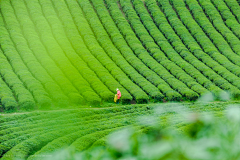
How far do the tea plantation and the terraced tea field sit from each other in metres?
0.09

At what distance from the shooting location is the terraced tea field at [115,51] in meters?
19.6

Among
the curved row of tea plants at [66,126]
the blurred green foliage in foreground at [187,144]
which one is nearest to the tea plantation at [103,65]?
the curved row of tea plants at [66,126]

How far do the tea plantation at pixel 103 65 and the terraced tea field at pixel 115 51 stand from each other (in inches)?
3.6

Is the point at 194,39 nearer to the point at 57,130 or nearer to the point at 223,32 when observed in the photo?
the point at 223,32

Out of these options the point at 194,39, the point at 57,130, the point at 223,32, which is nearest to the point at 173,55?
the point at 194,39

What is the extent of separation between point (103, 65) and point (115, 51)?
266 cm

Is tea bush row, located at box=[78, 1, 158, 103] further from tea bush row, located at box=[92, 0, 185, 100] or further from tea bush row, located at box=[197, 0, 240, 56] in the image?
tea bush row, located at box=[197, 0, 240, 56]

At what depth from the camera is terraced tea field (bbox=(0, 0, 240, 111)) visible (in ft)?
64.2

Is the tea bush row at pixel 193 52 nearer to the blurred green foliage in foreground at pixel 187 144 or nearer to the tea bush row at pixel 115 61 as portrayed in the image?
the tea bush row at pixel 115 61

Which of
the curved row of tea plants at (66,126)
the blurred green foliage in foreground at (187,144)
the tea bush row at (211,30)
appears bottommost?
the curved row of tea plants at (66,126)

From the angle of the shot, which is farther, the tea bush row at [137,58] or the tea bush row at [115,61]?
the tea bush row at [137,58]

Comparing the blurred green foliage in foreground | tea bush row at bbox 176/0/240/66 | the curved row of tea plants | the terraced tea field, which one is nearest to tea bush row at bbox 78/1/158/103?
the terraced tea field

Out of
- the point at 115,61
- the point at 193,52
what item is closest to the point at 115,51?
the point at 115,61

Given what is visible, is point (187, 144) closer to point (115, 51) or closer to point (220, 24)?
point (115, 51)
